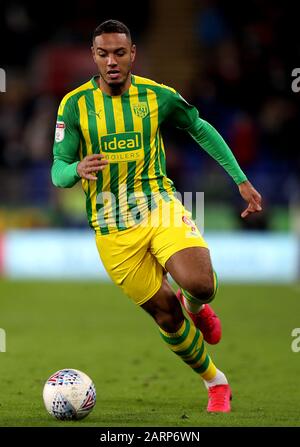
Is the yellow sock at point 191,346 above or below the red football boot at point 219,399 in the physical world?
above

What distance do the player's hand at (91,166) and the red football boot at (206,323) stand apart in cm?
129

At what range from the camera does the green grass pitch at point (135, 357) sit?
6410 millimetres

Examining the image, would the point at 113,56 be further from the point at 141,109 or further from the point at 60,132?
the point at 60,132

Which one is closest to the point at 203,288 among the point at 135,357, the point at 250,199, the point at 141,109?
the point at 250,199

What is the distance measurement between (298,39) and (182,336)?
463 inches

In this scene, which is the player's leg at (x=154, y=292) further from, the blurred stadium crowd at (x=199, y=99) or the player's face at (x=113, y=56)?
the blurred stadium crowd at (x=199, y=99)

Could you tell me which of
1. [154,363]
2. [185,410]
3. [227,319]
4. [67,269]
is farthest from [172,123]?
[67,269]

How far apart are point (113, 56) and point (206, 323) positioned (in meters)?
1.87

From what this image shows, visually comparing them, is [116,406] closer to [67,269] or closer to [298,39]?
[67,269]

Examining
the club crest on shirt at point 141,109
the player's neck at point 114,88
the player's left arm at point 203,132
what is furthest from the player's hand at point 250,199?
the player's neck at point 114,88

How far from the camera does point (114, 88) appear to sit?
659cm

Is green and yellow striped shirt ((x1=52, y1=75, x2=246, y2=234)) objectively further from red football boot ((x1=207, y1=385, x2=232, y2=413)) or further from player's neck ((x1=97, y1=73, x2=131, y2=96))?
red football boot ((x1=207, y1=385, x2=232, y2=413))

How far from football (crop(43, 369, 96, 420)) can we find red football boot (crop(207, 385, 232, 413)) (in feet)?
2.68

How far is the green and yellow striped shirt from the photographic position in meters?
6.52
